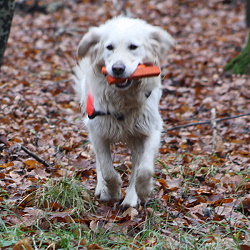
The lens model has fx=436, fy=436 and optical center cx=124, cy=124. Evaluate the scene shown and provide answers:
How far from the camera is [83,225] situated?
10.8ft

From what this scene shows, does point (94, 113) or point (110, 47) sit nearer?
point (110, 47)

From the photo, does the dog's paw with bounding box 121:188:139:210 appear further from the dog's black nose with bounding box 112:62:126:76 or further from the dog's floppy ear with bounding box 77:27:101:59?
the dog's floppy ear with bounding box 77:27:101:59

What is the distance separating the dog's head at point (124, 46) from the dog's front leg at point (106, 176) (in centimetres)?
82

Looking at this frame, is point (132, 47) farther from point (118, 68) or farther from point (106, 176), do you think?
A: point (106, 176)

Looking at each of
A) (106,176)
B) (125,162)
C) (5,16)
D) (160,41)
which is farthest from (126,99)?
(5,16)

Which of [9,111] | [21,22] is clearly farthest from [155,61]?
[21,22]

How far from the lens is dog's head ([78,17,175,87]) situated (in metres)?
3.79

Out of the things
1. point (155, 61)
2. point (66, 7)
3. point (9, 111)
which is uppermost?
point (66, 7)

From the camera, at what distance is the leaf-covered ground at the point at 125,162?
325 centimetres

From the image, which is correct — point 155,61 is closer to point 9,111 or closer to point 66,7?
point 9,111

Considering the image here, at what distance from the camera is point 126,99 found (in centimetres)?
410

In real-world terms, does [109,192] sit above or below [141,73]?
below

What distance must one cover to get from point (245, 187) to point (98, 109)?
167 cm

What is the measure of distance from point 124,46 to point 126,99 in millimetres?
511
